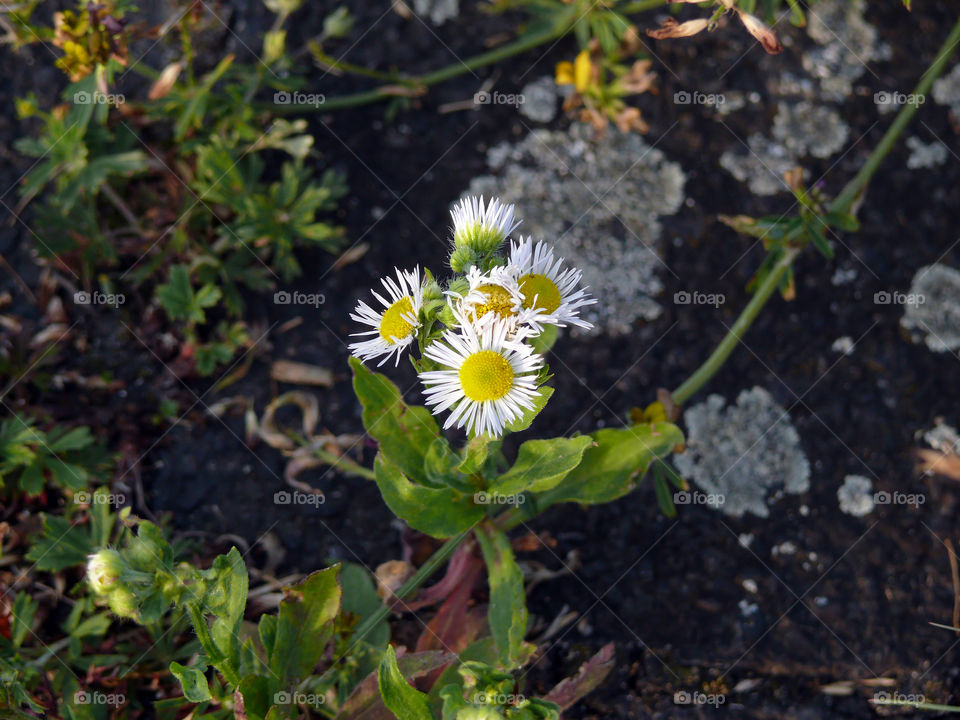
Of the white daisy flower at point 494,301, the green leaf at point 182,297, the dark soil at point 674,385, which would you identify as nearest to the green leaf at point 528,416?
the white daisy flower at point 494,301

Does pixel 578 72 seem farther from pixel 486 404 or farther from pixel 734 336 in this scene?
pixel 486 404

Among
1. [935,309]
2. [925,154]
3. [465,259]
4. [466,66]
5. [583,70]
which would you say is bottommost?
[465,259]

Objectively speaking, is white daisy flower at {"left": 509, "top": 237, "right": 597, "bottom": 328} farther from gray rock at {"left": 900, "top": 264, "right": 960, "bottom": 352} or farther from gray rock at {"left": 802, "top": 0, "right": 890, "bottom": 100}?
gray rock at {"left": 802, "top": 0, "right": 890, "bottom": 100}

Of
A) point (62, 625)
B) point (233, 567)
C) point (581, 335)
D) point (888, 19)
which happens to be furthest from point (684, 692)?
point (888, 19)

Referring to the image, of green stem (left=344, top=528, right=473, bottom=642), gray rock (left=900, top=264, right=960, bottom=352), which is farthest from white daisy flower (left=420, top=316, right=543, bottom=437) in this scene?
gray rock (left=900, top=264, right=960, bottom=352)

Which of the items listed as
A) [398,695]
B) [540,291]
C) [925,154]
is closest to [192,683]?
[398,695]
